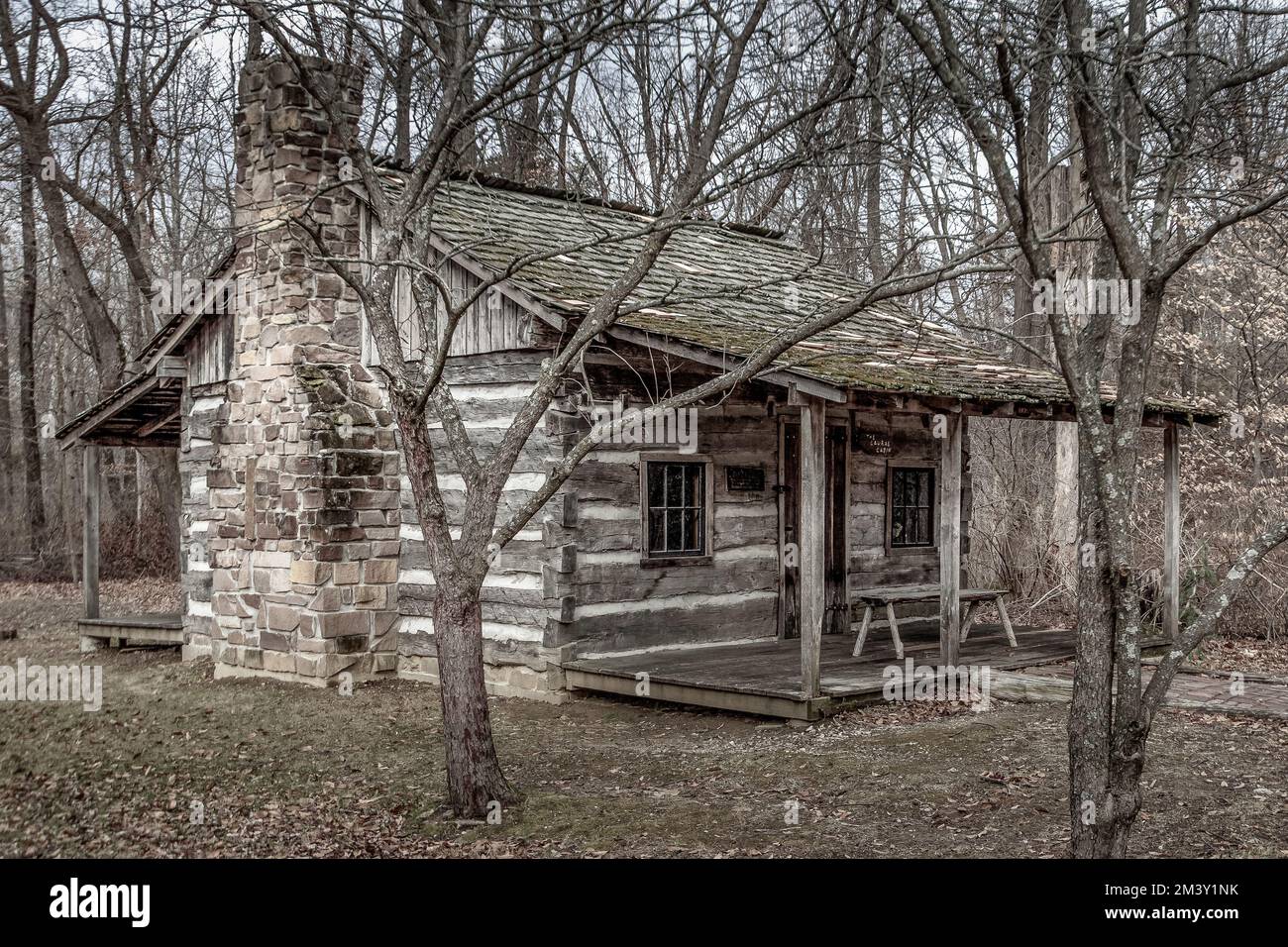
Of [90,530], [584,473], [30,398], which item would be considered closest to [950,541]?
[584,473]

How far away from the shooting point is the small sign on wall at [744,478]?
1289 centimetres

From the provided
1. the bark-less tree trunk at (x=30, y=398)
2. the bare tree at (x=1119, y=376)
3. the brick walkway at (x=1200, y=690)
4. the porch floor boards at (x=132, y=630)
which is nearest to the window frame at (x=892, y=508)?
the brick walkway at (x=1200, y=690)

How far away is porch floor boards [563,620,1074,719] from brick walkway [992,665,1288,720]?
0.49m

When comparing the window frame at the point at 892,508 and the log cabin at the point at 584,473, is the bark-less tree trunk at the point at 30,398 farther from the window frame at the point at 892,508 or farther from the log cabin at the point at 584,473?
the window frame at the point at 892,508

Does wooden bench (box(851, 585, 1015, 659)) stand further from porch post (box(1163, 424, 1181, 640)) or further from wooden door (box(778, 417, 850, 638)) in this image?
porch post (box(1163, 424, 1181, 640))

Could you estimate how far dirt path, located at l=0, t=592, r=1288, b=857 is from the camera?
281 inches

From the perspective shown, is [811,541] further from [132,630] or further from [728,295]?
[132,630]

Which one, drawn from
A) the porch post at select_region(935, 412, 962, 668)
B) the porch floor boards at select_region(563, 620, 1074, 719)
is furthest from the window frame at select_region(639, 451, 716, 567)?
the porch post at select_region(935, 412, 962, 668)

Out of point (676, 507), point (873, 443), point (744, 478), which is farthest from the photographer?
point (873, 443)

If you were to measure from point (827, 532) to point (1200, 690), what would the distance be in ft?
14.1

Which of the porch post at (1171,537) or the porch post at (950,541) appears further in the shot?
the porch post at (1171,537)

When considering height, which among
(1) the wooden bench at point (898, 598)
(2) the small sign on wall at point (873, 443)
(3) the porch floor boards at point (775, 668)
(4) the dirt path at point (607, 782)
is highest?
(2) the small sign on wall at point (873, 443)

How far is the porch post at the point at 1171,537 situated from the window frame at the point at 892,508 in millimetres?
2695

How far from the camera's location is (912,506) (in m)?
15.0
